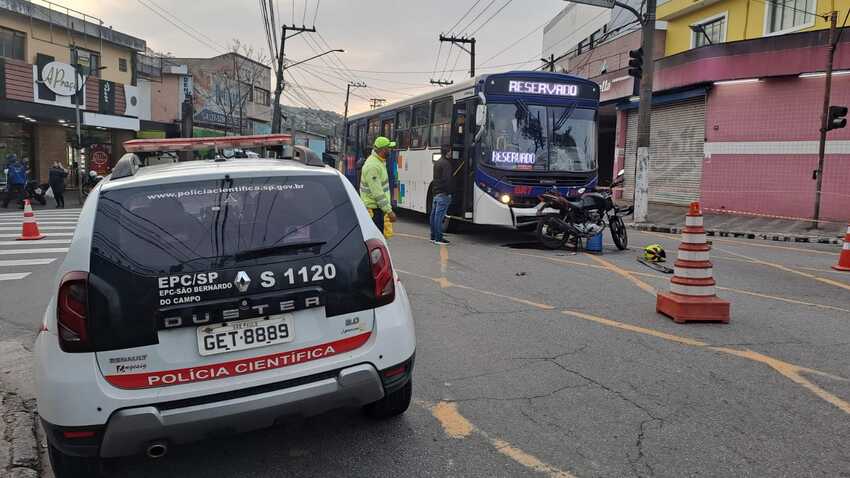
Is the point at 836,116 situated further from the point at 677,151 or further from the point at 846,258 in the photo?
the point at 677,151

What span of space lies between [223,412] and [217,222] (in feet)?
3.10

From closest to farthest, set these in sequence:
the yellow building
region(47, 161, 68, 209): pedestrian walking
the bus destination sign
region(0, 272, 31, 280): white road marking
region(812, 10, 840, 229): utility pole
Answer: region(0, 272, 31, 280): white road marking
the bus destination sign
region(812, 10, 840, 229): utility pole
the yellow building
region(47, 161, 68, 209): pedestrian walking

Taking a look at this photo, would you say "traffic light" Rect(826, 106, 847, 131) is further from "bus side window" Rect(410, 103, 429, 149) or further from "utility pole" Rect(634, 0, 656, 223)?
"bus side window" Rect(410, 103, 429, 149)

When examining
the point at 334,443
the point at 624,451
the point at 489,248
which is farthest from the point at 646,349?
the point at 489,248

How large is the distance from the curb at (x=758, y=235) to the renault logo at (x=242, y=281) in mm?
14784

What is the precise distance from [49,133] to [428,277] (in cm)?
2733

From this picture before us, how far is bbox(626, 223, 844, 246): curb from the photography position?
14.2m

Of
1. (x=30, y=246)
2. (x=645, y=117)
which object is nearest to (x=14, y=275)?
(x=30, y=246)

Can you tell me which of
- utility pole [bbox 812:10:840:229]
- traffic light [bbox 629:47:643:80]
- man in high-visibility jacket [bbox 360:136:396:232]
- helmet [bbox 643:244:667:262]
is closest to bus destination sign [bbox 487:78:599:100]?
helmet [bbox 643:244:667:262]

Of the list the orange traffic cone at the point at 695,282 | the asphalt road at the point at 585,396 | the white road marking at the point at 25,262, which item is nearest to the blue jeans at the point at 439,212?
the asphalt road at the point at 585,396

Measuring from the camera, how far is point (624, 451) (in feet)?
11.3

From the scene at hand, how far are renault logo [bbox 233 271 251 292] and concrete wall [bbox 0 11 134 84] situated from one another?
28208 mm

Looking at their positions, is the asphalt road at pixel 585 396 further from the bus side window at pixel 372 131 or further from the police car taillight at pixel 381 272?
the bus side window at pixel 372 131

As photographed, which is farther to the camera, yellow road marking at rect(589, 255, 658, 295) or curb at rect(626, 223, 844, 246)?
curb at rect(626, 223, 844, 246)
